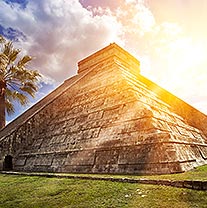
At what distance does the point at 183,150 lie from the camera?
498cm

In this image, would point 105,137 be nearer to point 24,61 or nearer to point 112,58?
point 112,58

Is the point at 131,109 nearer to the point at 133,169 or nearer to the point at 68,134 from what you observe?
the point at 133,169

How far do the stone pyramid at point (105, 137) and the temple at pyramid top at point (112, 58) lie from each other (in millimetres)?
4532

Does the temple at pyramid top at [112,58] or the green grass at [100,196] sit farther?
the temple at pyramid top at [112,58]

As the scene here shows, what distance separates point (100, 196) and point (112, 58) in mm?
11919

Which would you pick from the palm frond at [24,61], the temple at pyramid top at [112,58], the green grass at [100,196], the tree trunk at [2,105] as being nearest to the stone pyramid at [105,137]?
the green grass at [100,196]

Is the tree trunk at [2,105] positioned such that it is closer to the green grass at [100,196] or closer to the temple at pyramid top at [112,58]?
the temple at pyramid top at [112,58]

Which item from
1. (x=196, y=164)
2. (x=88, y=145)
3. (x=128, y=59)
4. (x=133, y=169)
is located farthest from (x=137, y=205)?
(x=128, y=59)

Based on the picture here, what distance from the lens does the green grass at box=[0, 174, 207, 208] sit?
9.25ft

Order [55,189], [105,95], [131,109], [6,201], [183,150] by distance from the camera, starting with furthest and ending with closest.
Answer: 1. [105,95]
2. [131,109]
3. [183,150]
4. [55,189]
5. [6,201]

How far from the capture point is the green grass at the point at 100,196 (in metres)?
2.82

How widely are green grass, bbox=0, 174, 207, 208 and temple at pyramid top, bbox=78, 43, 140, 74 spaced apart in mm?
10755

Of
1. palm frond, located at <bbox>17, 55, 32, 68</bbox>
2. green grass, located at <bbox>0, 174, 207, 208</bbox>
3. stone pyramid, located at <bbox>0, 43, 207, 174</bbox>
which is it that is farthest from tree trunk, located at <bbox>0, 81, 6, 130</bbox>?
green grass, located at <bbox>0, 174, 207, 208</bbox>

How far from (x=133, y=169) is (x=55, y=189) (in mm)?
1666
